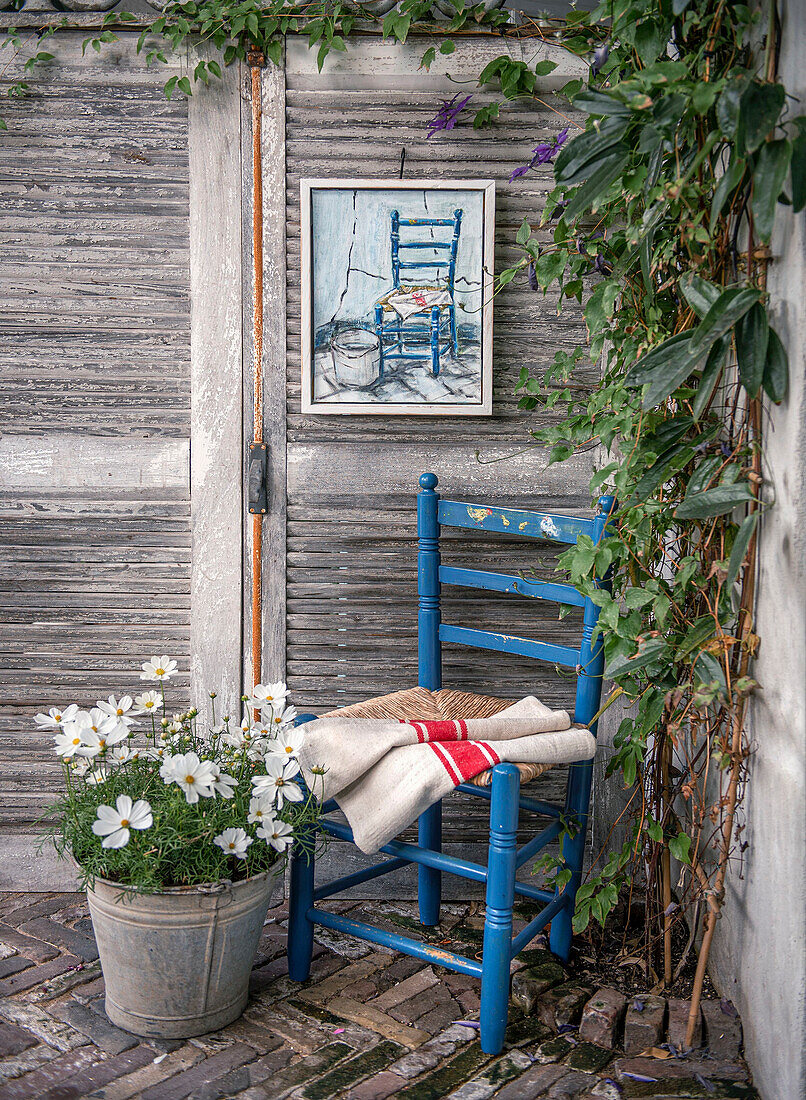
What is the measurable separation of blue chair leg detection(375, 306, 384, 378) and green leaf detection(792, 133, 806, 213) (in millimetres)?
1286

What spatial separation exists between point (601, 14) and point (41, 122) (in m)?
1.58

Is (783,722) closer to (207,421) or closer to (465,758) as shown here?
(465,758)

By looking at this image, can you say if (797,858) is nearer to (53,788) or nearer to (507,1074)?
(507,1074)

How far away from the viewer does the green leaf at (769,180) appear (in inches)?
59.8

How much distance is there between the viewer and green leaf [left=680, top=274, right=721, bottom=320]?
1.72 m

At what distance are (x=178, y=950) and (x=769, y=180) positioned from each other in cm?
195

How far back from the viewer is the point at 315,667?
2.72 metres

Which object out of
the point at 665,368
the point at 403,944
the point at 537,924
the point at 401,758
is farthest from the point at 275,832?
the point at 665,368

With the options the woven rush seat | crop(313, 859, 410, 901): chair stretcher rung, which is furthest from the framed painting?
crop(313, 859, 410, 901): chair stretcher rung

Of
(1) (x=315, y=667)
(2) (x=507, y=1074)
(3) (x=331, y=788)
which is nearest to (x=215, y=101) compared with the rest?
(1) (x=315, y=667)

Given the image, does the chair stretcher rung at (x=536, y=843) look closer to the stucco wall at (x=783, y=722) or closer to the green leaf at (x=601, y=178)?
the stucco wall at (x=783, y=722)

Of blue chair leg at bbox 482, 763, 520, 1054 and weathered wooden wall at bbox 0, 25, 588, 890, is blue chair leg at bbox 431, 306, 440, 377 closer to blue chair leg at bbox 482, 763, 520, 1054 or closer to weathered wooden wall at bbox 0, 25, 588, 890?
weathered wooden wall at bbox 0, 25, 588, 890

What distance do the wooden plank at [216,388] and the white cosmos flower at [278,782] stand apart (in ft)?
2.40

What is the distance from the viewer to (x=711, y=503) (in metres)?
1.76
